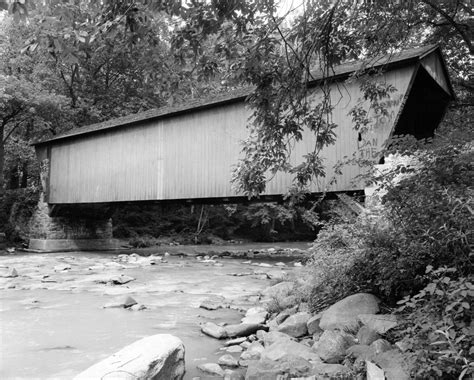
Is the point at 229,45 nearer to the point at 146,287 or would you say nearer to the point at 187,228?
the point at 146,287

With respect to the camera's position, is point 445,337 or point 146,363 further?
point 146,363

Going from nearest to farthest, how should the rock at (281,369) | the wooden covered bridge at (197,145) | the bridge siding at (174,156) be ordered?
the rock at (281,369)
the wooden covered bridge at (197,145)
the bridge siding at (174,156)

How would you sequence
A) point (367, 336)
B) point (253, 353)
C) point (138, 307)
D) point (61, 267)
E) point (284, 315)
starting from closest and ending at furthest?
point (367, 336) < point (253, 353) < point (284, 315) < point (138, 307) < point (61, 267)

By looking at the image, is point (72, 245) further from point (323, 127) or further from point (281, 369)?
point (281, 369)

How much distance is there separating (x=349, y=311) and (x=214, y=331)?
4.63ft

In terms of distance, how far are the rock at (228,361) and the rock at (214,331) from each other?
65 centimetres

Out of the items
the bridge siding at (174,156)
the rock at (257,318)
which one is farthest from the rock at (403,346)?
the bridge siding at (174,156)

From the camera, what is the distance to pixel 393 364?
2.11m

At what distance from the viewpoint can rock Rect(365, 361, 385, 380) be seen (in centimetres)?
206

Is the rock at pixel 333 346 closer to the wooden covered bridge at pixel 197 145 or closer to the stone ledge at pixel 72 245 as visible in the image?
the wooden covered bridge at pixel 197 145

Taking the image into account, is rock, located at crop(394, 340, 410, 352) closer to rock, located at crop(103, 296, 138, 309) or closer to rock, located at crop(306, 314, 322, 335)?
rock, located at crop(306, 314, 322, 335)

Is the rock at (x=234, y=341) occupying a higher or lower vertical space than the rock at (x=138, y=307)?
higher

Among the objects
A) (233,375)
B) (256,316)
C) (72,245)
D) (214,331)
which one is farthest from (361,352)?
(72,245)

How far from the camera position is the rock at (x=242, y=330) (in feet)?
12.2
